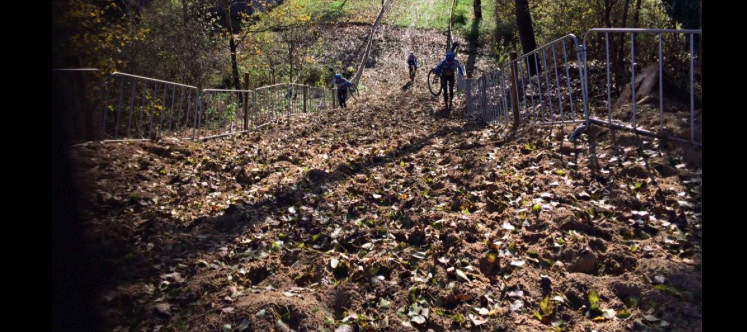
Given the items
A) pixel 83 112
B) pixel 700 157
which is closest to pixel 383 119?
pixel 83 112

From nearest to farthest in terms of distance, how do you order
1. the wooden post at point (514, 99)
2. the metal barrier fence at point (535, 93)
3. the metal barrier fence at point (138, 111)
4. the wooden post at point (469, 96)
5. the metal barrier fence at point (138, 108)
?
the metal barrier fence at point (138, 108) < the metal barrier fence at point (535, 93) < the metal barrier fence at point (138, 111) < the wooden post at point (514, 99) < the wooden post at point (469, 96)

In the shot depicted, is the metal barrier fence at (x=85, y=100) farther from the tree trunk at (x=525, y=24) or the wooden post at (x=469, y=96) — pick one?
the tree trunk at (x=525, y=24)

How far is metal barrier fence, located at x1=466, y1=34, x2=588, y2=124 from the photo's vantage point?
7.00 m

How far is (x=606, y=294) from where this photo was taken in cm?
330

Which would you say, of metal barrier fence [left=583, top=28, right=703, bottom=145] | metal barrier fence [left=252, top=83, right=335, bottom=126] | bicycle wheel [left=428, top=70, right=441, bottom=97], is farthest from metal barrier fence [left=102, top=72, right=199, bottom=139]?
bicycle wheel [left=428, top=70, right=441, bottom=97]

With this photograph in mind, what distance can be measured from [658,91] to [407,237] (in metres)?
4.45

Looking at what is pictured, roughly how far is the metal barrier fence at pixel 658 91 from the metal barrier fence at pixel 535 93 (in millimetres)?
413

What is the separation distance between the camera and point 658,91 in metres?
6.65

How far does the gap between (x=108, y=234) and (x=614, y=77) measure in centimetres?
988

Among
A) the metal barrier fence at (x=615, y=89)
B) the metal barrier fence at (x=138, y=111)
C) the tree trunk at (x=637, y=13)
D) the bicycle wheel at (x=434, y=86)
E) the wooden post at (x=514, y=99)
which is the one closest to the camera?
the metal barrier fence at (x=615, y=89)

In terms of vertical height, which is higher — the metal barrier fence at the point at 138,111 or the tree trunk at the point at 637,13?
the tree trunk at the point at 637,13

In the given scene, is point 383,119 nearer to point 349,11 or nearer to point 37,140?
point 37,140

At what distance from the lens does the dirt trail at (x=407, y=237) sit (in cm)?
327

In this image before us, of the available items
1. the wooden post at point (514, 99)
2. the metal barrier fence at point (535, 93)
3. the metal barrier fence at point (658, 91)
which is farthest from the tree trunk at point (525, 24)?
the wooden post at point (514, 99)
